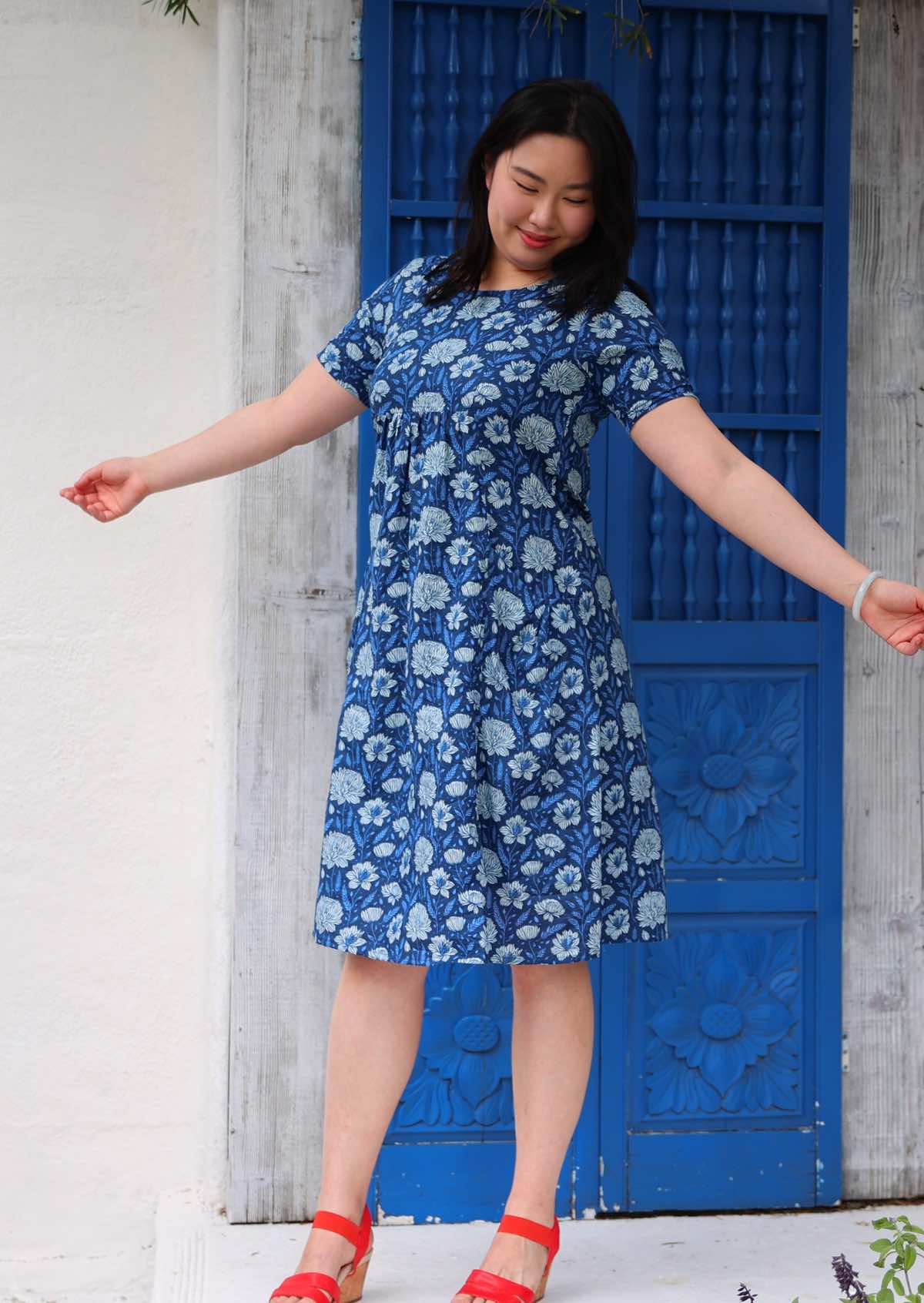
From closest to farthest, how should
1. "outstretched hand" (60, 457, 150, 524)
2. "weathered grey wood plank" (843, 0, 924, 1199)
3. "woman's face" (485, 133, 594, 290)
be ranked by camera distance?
"woman's face" (485, 133, 594, 290) → "outstretched hand" (60, 457, 150, 524) → "weathered grey wood plank" (843, 0, 924, 1199)

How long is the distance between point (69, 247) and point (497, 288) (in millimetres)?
906

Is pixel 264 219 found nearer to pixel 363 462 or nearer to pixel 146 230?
pixel 146 230

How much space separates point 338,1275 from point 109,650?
1.14 metres

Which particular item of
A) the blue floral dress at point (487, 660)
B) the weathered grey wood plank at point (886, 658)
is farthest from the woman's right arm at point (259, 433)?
the weathered grey wood plank at point (886, 658)

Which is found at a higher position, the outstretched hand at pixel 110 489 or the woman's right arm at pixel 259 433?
the woman's right arm at pixel 259 433

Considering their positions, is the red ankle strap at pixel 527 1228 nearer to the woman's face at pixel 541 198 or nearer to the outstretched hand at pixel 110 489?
the outstretched hand at pixel 110 489

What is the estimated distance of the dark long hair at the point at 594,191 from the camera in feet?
6.25

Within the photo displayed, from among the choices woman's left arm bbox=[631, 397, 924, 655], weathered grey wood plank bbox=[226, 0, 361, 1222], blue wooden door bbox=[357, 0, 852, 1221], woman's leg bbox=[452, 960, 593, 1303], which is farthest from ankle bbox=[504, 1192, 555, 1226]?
woman's left arm bbox=[631, 397, 924, 655]

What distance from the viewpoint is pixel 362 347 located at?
209cm

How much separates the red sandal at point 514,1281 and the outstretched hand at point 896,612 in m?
1.01

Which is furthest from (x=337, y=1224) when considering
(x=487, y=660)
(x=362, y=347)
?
(x=362, y=347)

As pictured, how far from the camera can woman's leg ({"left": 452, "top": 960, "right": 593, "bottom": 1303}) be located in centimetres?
206

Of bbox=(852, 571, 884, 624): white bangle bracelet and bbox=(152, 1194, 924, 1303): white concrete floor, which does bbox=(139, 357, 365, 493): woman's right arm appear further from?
bbox=(152, 1194, 924, 1303): white concrete floor

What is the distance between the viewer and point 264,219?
2.39 meters
